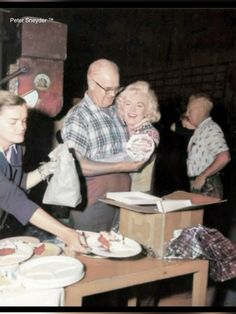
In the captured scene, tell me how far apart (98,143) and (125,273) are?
2.20 feet

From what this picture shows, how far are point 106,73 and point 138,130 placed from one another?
31 cm

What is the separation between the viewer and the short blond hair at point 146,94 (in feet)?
5.89

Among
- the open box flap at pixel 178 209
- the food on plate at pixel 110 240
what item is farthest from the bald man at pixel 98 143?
the food on plate at pixel 110 240

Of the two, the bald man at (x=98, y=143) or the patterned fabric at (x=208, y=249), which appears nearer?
the patterned fabric at (x=208, y=249)

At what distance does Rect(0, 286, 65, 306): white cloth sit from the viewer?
1.21 m

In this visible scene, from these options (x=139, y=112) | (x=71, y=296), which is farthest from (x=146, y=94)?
(x=71, y=296)

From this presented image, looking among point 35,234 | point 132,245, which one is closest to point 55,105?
point 35,234

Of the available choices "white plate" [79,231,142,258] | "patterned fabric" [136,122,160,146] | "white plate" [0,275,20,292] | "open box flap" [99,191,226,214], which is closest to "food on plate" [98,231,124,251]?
"white plate" [79,231,142,258]

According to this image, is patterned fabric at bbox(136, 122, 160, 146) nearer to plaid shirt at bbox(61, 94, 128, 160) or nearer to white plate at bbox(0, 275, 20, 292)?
plaid shirt at bbox(61, 94, 128, 160)

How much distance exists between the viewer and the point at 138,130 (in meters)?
1.85

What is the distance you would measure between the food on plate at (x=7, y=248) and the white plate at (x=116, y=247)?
0.94 feet

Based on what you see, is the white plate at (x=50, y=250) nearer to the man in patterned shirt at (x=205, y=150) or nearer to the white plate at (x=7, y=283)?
the white plate at (x=7, y=283)

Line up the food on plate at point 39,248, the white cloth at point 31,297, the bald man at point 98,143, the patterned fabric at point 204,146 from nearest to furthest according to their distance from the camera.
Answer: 1. the white cloth at point 31,297
2. the food on plate at point 39,248
3. the bald man at point 98,143
4. the patterned fabric at point 204,146

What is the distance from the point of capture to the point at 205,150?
193 cm
